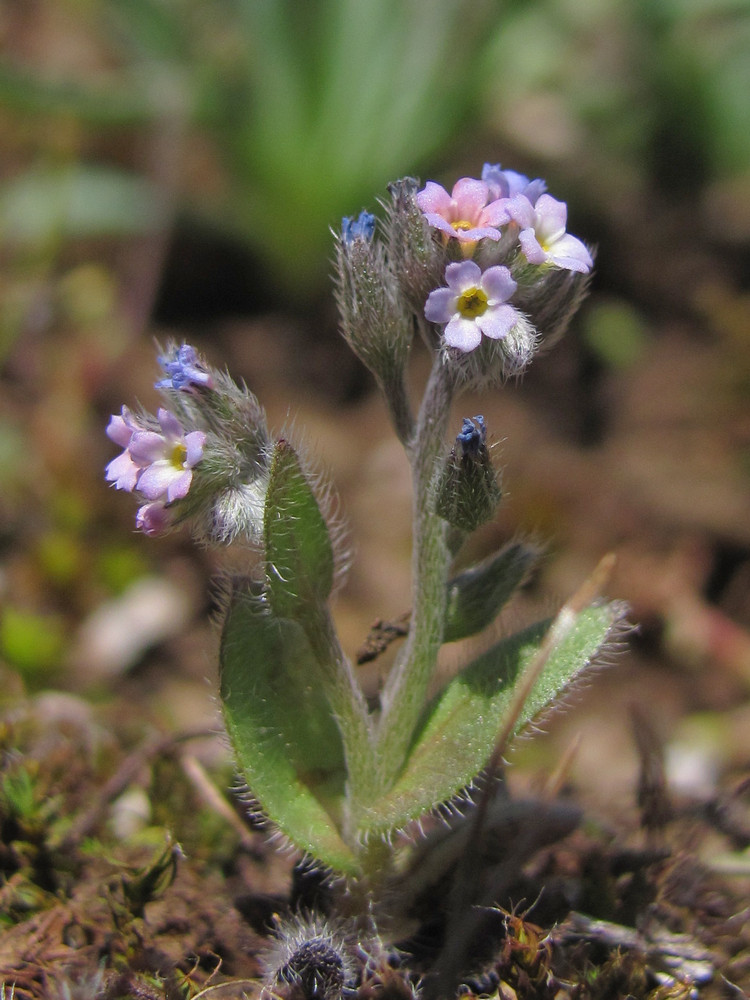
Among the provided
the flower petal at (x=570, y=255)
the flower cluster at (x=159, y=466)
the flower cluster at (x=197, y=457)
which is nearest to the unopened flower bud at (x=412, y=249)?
the flower petal at (x=570, y=255)

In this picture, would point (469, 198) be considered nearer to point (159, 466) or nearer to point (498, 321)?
point (498, 321)

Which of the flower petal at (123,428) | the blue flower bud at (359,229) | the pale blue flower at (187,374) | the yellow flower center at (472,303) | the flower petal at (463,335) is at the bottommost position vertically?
the flower petal at (123,428)

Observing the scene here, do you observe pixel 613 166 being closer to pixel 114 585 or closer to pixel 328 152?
pixel 328 152

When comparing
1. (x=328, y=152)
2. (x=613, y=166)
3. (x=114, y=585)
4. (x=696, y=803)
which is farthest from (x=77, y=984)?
(x=613, y=166)

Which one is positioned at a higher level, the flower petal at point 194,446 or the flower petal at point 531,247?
the flower petal at point 531,247

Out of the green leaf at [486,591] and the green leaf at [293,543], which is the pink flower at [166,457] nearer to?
the green leaf at [293,543]

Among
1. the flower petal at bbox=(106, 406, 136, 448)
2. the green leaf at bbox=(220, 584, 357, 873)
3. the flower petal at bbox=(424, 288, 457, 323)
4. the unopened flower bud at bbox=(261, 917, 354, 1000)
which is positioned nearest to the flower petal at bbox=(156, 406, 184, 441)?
the flower petal at bbox=(106, 406, 136, 448)

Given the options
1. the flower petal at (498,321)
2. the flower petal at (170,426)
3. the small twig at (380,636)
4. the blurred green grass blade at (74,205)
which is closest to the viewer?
the flower petal at (498,321)
